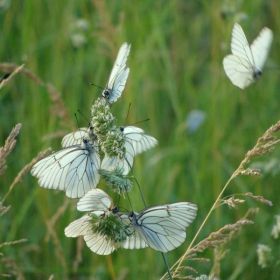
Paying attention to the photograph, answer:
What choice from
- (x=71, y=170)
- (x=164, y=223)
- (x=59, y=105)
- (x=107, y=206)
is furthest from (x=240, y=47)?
(x=107, y=206)

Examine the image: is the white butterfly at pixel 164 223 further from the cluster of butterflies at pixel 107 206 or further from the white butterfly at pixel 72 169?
the white butterfly at pixel 72 169

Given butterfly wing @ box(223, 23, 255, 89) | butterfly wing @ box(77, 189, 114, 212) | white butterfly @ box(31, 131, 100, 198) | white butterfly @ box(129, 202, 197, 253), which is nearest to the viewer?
butterfly wing @ box(77, 189, 114, 212)

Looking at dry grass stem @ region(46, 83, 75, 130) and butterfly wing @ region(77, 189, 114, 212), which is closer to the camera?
butterfly wing @ region(77, 189, 114, 212)

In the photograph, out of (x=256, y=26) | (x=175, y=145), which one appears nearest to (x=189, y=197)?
(x=175, y=145)

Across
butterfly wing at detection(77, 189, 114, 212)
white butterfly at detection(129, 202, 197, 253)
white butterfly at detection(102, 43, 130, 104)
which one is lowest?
white butterfly at detection(129, 202, 197, 253)

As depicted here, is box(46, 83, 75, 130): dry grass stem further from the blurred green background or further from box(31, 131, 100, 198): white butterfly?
box(31, 131, 100, 198): white butterfly

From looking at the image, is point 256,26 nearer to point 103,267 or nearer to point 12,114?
point 12,114

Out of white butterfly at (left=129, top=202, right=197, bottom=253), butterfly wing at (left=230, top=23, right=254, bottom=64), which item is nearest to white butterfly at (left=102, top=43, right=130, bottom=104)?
white butterfly at (left=129, top=202, right=197, bottom=253)
